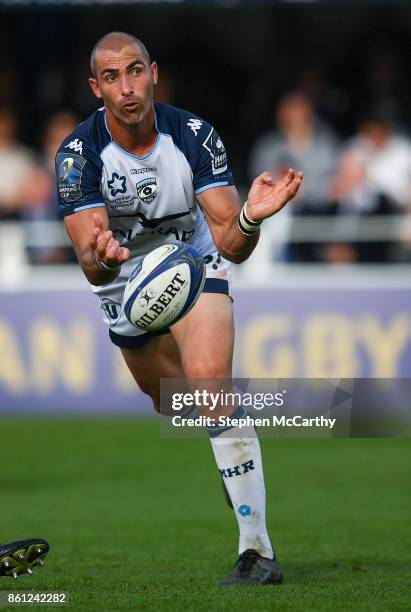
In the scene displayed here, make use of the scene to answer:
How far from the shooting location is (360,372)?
14.0 metres

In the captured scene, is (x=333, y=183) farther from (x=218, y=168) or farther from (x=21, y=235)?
(x=218, y=168)

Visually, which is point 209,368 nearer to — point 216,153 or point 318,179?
point 216,153

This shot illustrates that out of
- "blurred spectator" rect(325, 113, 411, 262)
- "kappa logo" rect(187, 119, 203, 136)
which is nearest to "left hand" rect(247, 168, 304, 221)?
"kappa logo" rect(187, 119, 203, 136)

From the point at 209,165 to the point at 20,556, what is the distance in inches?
84.0

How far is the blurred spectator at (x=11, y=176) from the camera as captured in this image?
1514 centimetres

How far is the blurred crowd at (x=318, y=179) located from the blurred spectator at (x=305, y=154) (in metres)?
0.01

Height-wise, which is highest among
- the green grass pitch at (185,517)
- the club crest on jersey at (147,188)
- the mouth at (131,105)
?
the mouth at (131,105)

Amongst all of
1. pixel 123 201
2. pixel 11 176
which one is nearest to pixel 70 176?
pixel 123 201

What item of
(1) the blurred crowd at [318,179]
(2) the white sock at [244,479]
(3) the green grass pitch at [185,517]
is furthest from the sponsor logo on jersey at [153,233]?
(1) the blurred crowd at [318,179]

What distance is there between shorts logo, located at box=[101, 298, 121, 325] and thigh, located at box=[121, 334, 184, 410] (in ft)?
0.64

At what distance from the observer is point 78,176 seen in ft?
21.6

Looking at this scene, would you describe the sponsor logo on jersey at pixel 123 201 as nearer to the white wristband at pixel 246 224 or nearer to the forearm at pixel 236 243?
the forearm at pixel 236 243

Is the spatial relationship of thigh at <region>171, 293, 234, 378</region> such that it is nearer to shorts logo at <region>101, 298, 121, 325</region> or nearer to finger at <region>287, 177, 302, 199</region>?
shorts logo at <region>101, 298, 121, 325</region>

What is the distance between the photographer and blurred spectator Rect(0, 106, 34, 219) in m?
15.1
